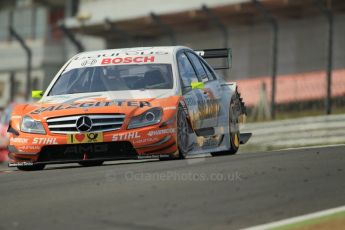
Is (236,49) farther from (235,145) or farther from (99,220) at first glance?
(99,220)

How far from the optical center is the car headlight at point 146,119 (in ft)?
34.1

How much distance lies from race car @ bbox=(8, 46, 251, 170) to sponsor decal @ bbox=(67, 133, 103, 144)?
11 mm

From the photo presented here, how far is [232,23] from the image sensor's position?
2858cm

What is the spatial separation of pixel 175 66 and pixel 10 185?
3.31 metres

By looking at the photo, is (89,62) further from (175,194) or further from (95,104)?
(175,194)

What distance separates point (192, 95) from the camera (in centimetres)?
1139

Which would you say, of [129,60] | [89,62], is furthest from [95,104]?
[89,62]

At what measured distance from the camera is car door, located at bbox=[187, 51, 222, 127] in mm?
11766

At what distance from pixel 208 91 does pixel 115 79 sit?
49.2 inches

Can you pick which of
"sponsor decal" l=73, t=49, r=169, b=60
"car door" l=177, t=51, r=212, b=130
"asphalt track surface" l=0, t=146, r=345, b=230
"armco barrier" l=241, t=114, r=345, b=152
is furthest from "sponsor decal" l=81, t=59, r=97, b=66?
"armco barrier" l=241, t=114, r=345, b=152

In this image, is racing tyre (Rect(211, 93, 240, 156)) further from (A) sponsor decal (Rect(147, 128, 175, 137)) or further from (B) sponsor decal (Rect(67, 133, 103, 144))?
(B) sponsor decal (Rect(67, 133, 103, 144))

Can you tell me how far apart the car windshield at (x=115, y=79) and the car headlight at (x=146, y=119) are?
84 cm

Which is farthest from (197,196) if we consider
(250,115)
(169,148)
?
(250,115)

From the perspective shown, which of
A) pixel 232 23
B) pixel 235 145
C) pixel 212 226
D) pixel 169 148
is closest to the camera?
pixel 212 226
